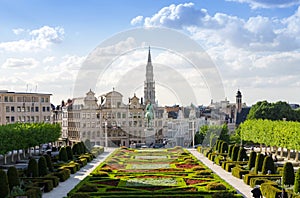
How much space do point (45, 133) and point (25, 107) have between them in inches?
1387

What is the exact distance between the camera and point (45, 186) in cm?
3428

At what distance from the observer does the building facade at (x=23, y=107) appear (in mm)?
96125

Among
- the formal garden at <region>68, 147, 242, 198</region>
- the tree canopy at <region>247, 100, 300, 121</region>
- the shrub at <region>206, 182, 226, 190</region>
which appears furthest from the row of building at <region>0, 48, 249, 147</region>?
the shrub at <region>206, 182, 226, 190</region>

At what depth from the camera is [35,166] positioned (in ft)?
127

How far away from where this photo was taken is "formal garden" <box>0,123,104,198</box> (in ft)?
99.6

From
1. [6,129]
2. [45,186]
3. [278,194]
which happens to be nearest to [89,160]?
[6,129]

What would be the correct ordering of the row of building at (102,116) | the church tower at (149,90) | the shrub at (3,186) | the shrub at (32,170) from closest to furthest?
1. the shrub at (3,186)
2. the shrub at (32,170)
3. the row of building at (102,116)
4. the church tower at (149,90)

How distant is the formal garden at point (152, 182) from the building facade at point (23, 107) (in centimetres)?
4956

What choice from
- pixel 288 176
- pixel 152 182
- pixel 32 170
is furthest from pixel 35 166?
pixel 288 176

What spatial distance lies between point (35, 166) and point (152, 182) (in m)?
9.27

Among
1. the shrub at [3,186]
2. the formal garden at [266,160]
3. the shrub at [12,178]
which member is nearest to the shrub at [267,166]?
the formal garden at [266,160]

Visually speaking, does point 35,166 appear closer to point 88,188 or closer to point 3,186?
point 88,188

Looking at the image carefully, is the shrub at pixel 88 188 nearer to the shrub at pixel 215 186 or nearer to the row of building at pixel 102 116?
the shrub at pixel 215 186

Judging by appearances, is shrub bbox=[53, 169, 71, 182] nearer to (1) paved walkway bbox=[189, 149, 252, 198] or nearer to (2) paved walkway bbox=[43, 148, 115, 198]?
(2) paved walkway bbox=[43, 148, 115, 198]
